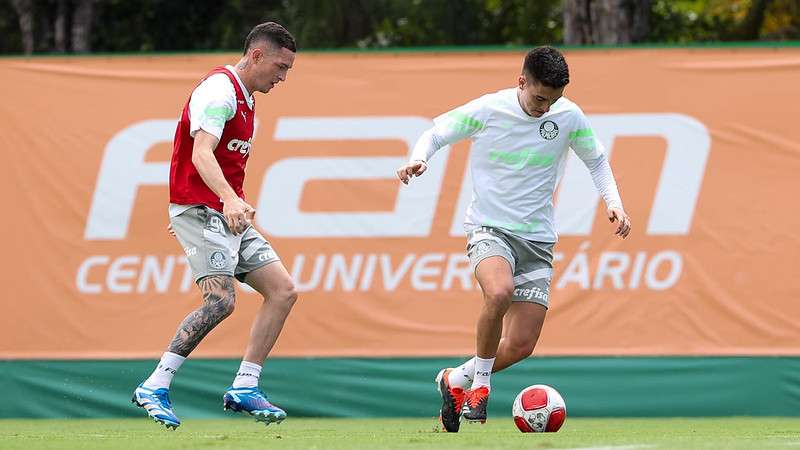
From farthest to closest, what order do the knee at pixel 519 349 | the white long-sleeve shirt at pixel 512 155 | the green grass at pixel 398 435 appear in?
the knee at pixel 519 349 → the white long-sleeve shirt at pixel 512 155 → the green grass at pixel 398 435

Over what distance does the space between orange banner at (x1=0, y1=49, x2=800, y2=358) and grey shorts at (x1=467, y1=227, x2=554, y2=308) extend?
2.86 meters

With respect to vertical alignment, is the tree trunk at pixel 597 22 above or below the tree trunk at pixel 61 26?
above

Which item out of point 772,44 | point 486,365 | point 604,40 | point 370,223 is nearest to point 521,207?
point 486,365

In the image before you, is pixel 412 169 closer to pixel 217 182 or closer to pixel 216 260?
pixel 217 182

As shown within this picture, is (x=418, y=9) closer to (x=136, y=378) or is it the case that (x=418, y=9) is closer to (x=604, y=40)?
(x=604, y=40)

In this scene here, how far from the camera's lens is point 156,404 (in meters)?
7.70

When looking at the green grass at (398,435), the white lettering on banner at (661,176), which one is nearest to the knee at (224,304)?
the green grass at (398,435)

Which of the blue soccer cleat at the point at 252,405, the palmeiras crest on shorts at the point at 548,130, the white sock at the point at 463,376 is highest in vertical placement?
the palmeiras crest on shorts at the point at 548,130

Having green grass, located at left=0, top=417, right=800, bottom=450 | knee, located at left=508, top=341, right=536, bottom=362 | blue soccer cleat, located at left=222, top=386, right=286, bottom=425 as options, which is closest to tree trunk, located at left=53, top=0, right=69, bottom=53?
green grass, located at left=0, top=417, right=800, bottom=450

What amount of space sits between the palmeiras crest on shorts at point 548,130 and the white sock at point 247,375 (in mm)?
2064

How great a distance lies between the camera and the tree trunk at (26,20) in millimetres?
17878

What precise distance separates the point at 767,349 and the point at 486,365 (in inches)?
146

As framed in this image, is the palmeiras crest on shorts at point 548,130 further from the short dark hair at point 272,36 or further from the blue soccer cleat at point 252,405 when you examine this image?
the blue soccer cleat at point 252,405

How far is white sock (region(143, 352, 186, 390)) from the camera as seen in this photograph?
7.77 m
